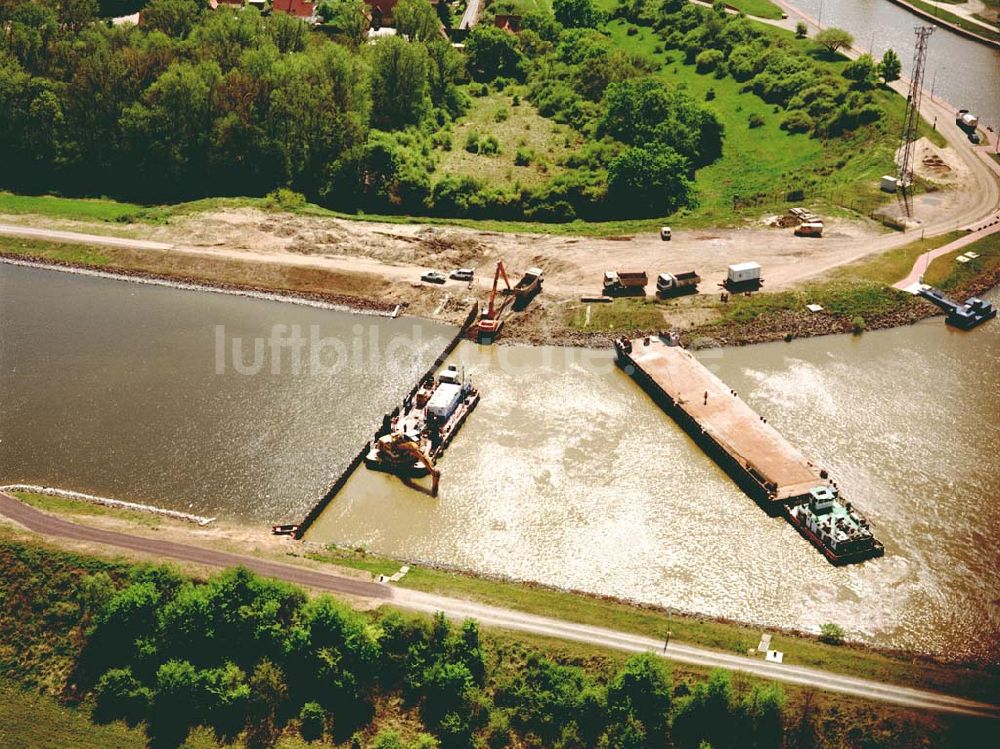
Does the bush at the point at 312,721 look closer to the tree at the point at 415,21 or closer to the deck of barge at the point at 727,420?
the deck of barge at the point at 727,420

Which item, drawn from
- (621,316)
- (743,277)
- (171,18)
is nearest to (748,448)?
(621,316)

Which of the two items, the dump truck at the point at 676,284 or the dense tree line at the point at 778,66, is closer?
the dump truck at the point at 676,284

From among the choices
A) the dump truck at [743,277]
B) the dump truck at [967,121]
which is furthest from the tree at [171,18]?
the dump truck at [967,121]

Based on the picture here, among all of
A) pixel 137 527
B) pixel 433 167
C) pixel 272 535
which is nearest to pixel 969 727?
pixel 272 535

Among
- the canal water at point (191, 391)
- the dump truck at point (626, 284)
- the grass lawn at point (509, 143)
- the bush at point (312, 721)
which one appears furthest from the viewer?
the grass lawn at point (509, 143)

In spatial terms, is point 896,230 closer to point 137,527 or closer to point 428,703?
point 428,703

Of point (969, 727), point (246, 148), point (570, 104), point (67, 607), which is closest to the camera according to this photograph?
point (969, 727)
